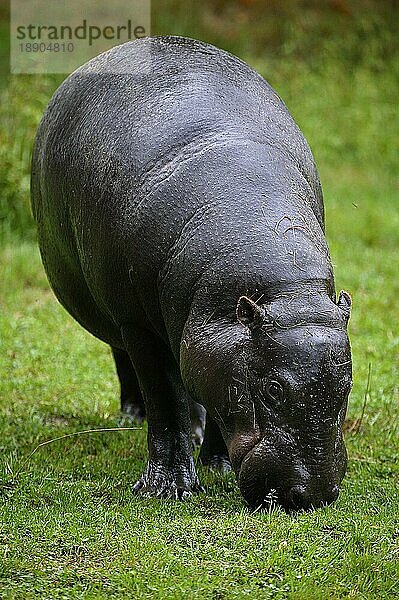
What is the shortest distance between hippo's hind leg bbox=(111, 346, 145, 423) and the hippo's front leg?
1627 millimetres

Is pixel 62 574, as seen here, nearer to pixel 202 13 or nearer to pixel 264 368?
pixel 264 368

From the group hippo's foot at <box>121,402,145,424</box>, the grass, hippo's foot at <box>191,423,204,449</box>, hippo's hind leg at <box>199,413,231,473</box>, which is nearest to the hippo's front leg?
the grass

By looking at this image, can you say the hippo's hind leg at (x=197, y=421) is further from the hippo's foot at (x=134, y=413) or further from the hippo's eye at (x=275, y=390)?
the hippo's eye at (x=275, y=390)

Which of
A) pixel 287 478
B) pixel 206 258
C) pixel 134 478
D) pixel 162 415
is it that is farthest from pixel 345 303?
pixel 134 478

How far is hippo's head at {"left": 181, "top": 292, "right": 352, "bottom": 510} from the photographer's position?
191 inches

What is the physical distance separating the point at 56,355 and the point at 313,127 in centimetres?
839

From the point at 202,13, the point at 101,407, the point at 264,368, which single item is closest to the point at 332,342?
the point at 264,368

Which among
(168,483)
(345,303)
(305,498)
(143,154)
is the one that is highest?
(143,154)

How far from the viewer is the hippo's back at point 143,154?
5.45 metres

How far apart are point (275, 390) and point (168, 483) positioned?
117 centimetres

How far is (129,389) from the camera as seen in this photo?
760cm

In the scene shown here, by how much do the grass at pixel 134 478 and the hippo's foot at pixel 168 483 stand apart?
0.09 m

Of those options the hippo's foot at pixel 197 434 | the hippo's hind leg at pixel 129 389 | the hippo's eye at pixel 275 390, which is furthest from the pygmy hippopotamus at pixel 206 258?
the hippo's hind leg at pixel 129 389

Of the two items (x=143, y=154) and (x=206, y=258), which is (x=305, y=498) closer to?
(x=206, y=258)
